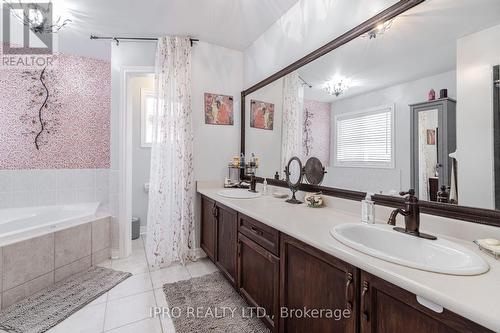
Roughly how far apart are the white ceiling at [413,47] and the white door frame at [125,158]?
2201mm

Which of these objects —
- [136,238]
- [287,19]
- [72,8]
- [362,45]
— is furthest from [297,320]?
[72,8]

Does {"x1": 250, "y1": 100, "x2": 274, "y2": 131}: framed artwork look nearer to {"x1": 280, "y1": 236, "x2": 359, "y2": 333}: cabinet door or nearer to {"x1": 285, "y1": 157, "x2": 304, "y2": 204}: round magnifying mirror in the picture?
{"x1": 285, "y1": 157, "x2": 304, "y2": 204}: round magnifying mirror

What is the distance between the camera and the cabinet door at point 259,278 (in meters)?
1.39

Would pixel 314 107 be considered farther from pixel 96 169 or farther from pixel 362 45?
pixel 96 169

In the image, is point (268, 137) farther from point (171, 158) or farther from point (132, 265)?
point (132, 265)

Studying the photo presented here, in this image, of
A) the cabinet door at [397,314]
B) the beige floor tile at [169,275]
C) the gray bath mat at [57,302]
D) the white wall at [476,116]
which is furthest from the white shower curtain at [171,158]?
the white wall at [476,116]

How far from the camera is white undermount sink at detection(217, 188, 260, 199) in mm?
2225

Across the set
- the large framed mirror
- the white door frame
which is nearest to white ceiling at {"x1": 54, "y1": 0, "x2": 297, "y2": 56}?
the white door frame

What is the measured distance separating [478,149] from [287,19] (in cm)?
190

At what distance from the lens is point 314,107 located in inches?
73.6

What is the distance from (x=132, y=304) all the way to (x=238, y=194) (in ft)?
A: 4.28

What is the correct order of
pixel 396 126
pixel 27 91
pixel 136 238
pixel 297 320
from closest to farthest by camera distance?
pixel 297 320 < pixel 396 126 < pixel 27 91 < pixel 136 238

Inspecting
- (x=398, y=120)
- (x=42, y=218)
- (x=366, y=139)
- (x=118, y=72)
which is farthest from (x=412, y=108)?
(x=42, y=218)

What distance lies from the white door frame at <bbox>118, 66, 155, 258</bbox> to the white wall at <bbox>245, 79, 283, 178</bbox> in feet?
4.30
